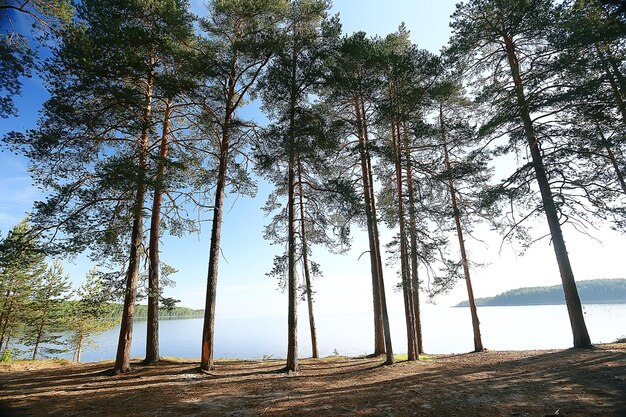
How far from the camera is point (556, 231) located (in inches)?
410

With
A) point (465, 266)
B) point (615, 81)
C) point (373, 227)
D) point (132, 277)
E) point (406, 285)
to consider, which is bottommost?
point (406, 285)

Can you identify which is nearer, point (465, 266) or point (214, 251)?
point (214, 251)

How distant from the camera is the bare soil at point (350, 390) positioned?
16.7 feet

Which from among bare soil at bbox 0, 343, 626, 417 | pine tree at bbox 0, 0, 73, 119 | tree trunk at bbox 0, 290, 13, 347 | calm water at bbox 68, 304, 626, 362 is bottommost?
calm water at bbox 68, 304, 626, 362

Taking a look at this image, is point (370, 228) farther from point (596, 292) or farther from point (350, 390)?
point (596, 292)

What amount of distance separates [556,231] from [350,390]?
9.22 meters

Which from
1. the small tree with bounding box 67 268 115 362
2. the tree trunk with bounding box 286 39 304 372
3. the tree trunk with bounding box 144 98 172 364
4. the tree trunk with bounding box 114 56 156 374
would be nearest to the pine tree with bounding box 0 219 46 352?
the small tree with bounding box 67 268 115 362

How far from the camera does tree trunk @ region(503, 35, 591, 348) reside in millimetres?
9766

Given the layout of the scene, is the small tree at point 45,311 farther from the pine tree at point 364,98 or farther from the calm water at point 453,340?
the pine tree at point 364,98

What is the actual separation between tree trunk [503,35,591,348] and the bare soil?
919 mm

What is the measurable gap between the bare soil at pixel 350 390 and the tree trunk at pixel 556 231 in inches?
36.2

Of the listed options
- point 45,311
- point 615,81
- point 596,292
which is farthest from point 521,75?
point 596,292

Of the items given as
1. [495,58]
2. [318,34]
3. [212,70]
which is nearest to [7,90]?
[212,70]

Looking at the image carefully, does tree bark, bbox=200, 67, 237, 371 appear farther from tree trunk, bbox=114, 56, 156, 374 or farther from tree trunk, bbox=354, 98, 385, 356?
tree trunk, bbox=354, 98, 385, 356
